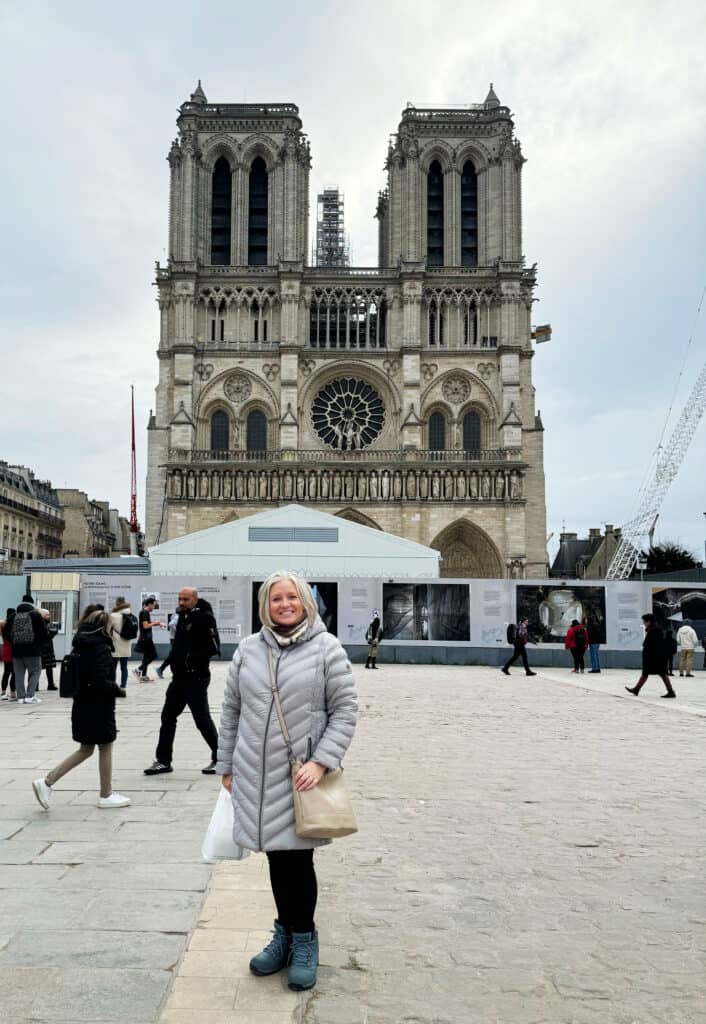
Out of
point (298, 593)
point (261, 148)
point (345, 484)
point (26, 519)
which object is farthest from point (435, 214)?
point (298, 593)

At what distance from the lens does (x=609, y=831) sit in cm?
508

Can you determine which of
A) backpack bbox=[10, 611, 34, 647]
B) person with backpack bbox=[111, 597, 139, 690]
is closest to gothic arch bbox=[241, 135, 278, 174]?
person with backpack bbox=[111, 597, 139, 690]

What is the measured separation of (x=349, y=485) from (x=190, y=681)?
31889mm

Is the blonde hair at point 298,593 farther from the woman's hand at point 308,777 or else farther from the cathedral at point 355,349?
the cathedral at point 355,349

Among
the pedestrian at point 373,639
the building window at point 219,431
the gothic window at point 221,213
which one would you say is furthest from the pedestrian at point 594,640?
the gothic window at point 221,213

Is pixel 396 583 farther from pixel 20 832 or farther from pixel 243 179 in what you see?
pixel 243 179

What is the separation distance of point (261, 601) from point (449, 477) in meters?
35.7

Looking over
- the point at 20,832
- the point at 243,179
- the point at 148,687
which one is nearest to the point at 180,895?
the point at 20,832

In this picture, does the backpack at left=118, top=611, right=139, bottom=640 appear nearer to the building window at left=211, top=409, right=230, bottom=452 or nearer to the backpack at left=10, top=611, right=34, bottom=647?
the backpack at left=10, top=611, right=34, bottom=647

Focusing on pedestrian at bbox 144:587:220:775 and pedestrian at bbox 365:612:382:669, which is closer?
pedestrian at bbox 144:587:220:775

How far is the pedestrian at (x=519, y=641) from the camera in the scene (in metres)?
17.4

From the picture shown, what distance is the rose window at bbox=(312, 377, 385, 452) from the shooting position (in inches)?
1599

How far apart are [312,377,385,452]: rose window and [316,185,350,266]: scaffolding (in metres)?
17.3

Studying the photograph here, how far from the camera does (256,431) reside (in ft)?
133
